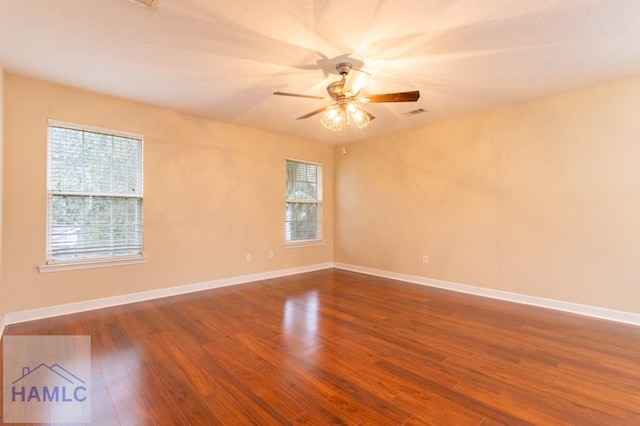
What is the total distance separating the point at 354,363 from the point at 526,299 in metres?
2.81

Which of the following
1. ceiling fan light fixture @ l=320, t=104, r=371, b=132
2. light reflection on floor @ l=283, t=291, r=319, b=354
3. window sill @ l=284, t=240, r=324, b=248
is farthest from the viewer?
window sill @ l=284, t=240, r=324, b=248

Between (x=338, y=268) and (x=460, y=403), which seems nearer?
(x=460, y=403)

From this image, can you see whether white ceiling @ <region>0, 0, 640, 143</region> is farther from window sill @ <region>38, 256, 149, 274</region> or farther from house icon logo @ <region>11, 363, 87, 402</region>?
house icon logo @ <region>11, 363, 87, 402</region>

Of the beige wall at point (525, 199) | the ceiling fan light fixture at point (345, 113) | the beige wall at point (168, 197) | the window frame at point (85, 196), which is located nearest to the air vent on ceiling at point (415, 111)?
the beige wall at point (525, 199)

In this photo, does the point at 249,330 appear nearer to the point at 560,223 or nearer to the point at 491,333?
the point at 491,333

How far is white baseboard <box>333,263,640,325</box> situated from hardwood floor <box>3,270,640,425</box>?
0.51 feet

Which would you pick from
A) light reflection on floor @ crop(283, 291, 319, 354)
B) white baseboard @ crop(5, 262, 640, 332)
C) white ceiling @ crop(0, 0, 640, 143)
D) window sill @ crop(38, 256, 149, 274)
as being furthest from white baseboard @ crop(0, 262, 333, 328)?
white ceiling @ crop(0, 0, 640, 143)

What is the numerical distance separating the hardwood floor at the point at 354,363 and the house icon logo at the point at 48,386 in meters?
0.10

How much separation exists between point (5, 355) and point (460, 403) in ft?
11.2

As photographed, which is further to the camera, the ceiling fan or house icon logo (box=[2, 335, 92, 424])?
the ceiling fan

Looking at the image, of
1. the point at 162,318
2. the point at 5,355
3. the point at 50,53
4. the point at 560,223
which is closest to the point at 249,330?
the point at 162,318

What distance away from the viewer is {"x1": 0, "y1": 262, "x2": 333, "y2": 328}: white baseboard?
3.14 m

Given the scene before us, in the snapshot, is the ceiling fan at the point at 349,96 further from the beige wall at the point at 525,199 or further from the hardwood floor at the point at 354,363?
the hardwood floor at the point at 354,363

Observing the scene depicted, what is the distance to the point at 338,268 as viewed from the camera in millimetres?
6172
